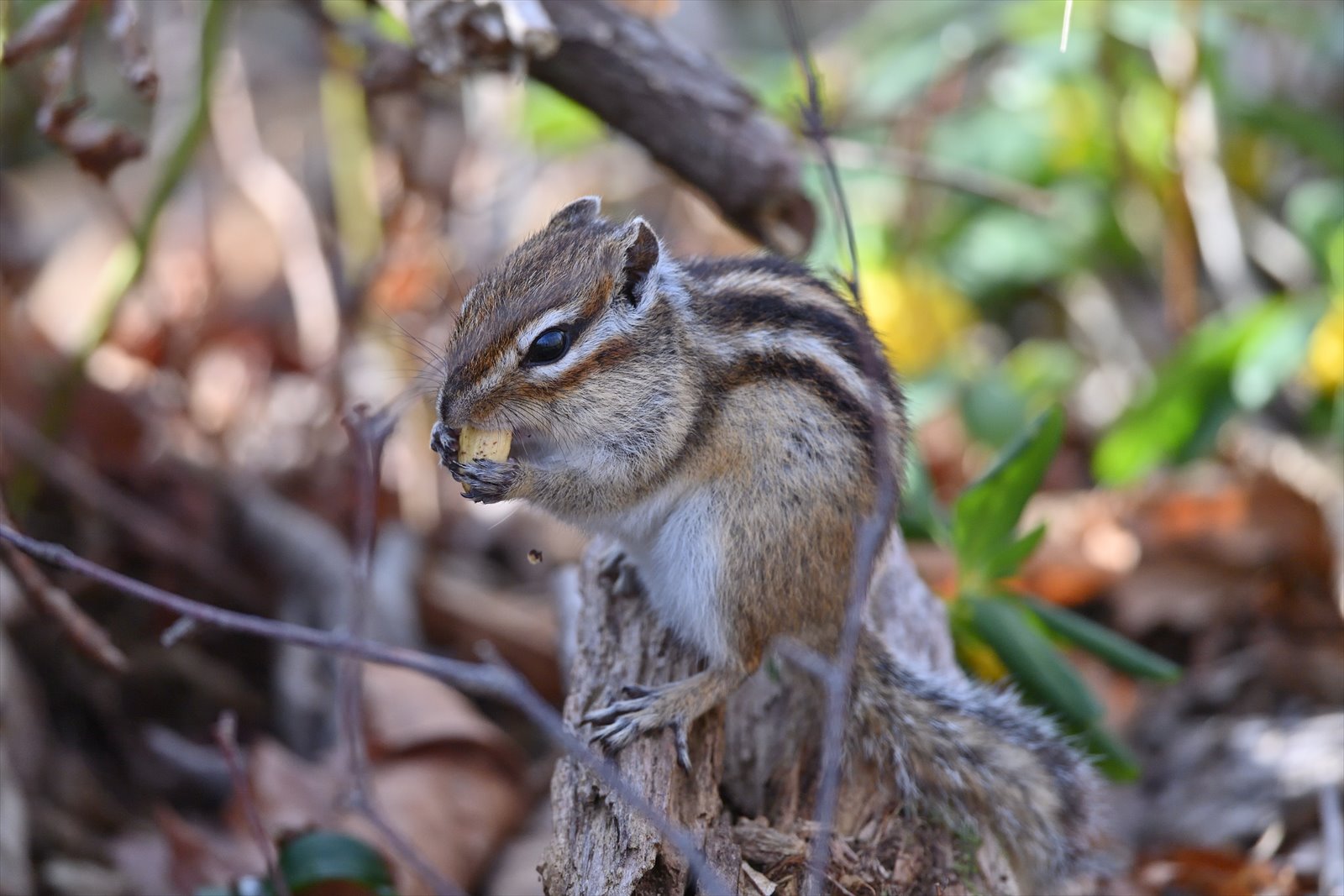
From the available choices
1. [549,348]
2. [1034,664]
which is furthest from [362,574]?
[1034,664]

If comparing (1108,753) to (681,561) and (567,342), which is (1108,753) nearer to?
(681,561)

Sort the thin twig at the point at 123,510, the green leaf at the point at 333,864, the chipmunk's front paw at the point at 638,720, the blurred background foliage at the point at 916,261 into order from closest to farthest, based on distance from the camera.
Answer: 1. the chipmunk's front paw at the point at 638,720
2. the green leaf at the point at 333,864
3. the thin twig at the point at 123,510
4. the blurred background foliage at the point at 916,261

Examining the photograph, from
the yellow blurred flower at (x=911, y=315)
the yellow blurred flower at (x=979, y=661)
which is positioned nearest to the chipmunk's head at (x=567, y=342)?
the yellow blurred flower at (x=979, y=661)

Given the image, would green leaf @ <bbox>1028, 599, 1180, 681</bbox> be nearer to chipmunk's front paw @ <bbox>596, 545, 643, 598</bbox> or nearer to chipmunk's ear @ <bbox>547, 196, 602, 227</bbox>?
chipmunk's front paw @ <bbox>596, 545, 643, 598</bbox>

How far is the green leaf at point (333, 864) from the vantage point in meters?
2.77

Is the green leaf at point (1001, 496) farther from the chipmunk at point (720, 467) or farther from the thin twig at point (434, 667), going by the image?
the thin twig at point (434, 667)

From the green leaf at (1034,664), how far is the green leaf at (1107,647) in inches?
2.9

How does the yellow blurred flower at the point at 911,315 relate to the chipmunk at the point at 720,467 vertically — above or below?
below

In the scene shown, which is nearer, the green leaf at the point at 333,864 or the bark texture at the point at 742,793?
the bark texture at the point at 742,793

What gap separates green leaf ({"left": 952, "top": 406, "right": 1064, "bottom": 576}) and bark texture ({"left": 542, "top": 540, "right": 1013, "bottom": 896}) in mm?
164

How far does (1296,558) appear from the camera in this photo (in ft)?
14.1

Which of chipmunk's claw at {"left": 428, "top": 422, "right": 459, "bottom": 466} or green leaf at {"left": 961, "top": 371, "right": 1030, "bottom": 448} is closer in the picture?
chipmunk's claw at {"left": 428, "top": 422, "right": 459, "bottom": 466}

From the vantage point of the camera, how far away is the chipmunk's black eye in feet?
8.29

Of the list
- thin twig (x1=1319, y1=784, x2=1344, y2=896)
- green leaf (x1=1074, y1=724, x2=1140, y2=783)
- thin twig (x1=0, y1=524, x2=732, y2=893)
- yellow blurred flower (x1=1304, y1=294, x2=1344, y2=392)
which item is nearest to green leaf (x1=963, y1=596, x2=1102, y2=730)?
green leaf (x1=1074, y1=724, x2=1140, y2=783)
